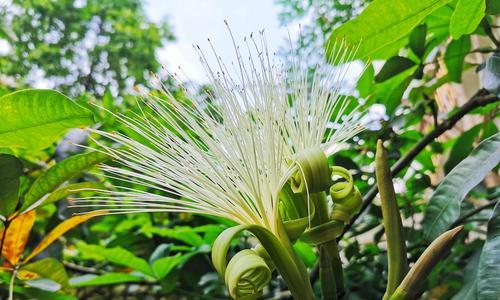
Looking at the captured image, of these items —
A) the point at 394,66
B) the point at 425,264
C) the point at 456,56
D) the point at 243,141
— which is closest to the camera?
the point at 425,264

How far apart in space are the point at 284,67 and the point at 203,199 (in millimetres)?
175

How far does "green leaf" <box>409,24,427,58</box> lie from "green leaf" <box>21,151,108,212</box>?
513 mm

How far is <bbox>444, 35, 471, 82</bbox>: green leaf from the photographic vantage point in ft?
2.81

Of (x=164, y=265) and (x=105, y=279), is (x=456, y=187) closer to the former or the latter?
(x=164, y=265)

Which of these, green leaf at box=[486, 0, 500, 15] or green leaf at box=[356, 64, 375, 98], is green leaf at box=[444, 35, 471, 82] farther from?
green leaf at box=[486, 0, 500, 15]

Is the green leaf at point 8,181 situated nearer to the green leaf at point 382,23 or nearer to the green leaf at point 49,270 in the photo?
the green leaf at point 49,270

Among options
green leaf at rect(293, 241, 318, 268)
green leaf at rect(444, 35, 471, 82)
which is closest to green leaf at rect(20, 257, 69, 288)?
green leaf at rect(293, 241, 318, 268)

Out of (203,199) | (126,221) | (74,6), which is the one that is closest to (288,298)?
(203,199)

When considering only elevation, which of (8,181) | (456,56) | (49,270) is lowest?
(49,270)

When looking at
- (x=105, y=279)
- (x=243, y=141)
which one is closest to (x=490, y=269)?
(x=243, y=141)

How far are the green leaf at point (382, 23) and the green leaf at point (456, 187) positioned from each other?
154mm

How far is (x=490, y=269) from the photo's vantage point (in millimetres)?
402

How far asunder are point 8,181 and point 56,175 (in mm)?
64

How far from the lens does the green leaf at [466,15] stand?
542mm
